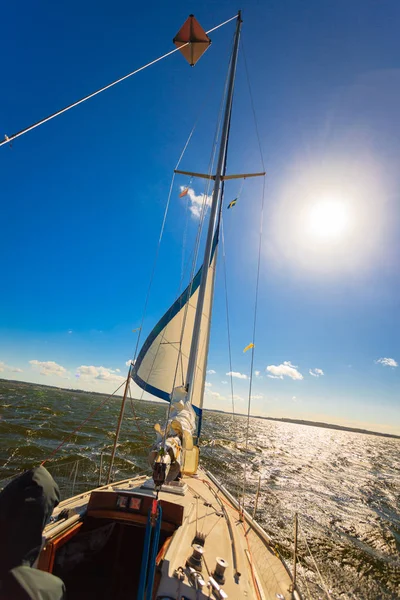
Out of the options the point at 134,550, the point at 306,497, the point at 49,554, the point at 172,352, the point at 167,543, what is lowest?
the point at 306,497

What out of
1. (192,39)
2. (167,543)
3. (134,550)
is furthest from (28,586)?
(192,39)

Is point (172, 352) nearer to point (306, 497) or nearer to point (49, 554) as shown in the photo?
point (49, 554)

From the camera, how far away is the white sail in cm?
874

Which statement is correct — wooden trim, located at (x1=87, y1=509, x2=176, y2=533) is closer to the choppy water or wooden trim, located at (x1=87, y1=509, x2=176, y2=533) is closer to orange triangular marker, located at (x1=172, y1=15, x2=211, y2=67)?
the choppy water

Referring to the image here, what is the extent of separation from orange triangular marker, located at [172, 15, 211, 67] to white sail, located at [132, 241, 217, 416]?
17.5ft

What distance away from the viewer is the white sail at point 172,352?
874 cm

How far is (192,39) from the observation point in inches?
189

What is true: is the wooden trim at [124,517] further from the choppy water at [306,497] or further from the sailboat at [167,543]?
the choppy water at [306,497]

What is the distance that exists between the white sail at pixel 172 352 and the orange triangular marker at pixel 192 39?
5332 mm

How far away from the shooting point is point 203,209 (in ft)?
28.8

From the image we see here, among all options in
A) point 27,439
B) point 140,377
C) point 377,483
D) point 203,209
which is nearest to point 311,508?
point 140,377

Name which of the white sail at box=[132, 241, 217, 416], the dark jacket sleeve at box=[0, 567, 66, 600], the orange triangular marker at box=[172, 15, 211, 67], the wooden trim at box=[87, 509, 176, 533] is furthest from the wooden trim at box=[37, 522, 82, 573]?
the orange triangular marker at box=[172, 15, 211, 67]

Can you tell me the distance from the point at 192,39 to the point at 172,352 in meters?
7.73

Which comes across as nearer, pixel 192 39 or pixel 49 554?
pixel 49 554
